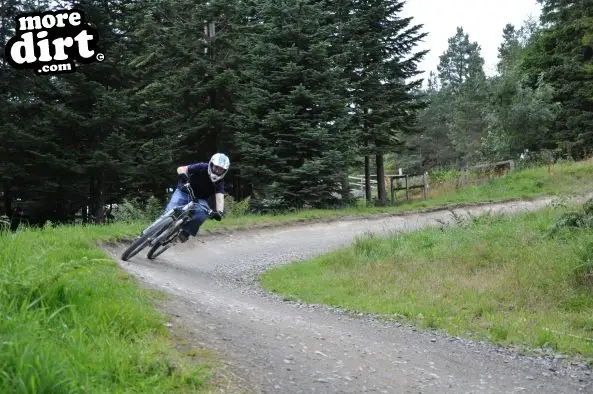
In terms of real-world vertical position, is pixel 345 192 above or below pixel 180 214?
below

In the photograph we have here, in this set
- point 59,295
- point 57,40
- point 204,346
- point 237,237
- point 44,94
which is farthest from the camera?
point 44,94

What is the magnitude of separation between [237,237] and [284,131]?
24.4ft

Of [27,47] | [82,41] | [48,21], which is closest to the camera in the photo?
[48,21]

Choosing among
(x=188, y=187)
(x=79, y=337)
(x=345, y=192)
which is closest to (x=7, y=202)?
(x=345, y=192)

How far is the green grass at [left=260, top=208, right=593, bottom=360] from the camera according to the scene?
22.8ft

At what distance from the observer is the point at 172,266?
34.0 ft

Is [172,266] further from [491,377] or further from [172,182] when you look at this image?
[172,182]

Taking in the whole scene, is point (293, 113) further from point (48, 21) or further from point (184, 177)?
point (184, 177)

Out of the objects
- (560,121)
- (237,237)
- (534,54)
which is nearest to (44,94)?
(237,237)

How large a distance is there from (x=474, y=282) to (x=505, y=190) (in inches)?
732

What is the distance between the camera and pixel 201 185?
10312 millimetres

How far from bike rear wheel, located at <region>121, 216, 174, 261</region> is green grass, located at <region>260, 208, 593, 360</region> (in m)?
2.17

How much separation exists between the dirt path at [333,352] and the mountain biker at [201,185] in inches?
49.2

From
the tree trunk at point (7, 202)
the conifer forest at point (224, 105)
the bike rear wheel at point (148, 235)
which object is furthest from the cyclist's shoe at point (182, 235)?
the tree trunk at point (7, 202)
